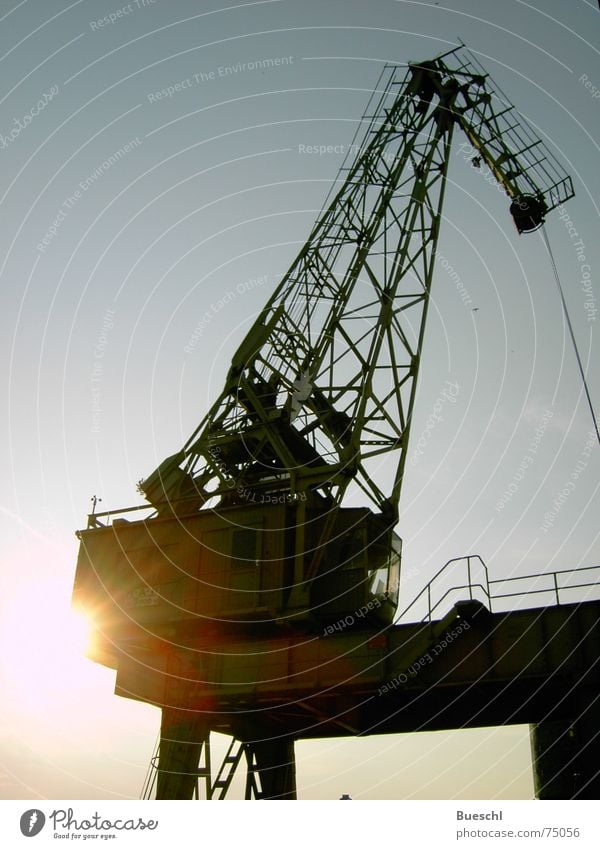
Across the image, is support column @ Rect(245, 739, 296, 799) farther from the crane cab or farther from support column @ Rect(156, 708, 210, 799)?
the crane cab

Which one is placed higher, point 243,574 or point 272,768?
point 243,574

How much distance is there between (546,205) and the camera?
30453 mm

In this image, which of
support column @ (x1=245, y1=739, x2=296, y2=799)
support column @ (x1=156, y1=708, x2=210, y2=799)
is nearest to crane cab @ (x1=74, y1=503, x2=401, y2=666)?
support column @ (x1=156, y1=708, x2=210, y2=799)

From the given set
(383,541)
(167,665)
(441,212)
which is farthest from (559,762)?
(441,212)

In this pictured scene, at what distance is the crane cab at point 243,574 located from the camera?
21.5 m

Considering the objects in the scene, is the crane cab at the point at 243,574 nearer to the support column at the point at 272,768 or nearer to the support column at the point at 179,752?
the support column at the point at 179,752

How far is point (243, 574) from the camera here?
21812 millimetres

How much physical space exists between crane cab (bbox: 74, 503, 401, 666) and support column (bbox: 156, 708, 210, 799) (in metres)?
2.39

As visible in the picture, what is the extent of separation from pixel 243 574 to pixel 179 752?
5604mm

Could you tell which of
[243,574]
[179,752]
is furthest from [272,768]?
[243,574]

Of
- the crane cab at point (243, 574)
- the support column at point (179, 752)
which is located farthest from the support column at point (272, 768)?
the crane cab at point (243, 574)

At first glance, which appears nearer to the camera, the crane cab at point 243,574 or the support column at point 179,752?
the crane cab at point 243,574

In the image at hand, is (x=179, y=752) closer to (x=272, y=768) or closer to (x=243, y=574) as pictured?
(x=272, y=768)

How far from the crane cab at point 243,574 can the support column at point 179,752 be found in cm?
239
